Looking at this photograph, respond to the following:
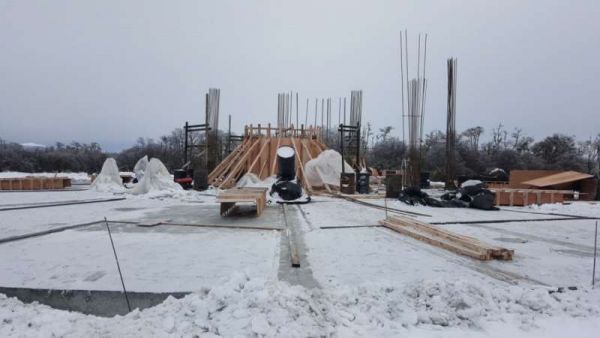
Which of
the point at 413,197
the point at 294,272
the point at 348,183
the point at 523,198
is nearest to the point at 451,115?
the point at 523,198

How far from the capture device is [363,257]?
466 centimetres

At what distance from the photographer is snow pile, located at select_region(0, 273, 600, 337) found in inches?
108

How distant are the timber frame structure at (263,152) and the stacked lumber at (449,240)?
9606 millimetres

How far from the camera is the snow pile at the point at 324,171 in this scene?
50.6 feet

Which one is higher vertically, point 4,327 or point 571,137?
point 571,137

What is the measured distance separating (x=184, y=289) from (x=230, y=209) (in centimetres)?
563

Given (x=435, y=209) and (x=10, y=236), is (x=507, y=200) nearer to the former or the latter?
(x=435, y=209)

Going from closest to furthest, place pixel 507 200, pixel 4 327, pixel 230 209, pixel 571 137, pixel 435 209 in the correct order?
pixel 4 327 → pixel 230 209 → pixel 435 209 → pixel 507 200 → pixel 571 137

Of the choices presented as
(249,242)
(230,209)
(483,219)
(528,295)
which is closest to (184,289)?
(249,242)

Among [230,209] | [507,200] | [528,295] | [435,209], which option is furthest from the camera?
[507,200]

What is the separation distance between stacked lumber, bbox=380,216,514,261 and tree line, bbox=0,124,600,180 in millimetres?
21061

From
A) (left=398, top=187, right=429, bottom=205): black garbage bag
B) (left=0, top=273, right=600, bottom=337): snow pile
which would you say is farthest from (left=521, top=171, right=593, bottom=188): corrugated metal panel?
(left=0, top=273, right=600, bottom=337): snow pile

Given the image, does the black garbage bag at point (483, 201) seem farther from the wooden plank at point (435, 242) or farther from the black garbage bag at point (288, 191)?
the black garbage bag at point (288, 191)

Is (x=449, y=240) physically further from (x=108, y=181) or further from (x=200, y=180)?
(x=108, y=181)
